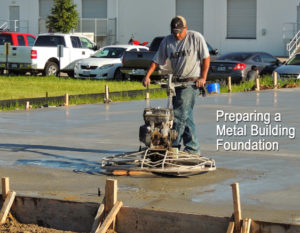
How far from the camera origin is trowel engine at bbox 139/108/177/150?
10156 millimetres

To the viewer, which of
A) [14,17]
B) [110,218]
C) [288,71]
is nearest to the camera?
[110,218]

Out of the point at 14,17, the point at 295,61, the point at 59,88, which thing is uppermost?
the point at 14,17

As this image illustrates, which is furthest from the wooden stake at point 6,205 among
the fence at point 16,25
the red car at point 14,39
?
the fence at point 16,25

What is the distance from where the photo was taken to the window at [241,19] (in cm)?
4331

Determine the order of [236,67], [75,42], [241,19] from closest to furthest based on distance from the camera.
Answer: [236,67], [75,42], [241,19]

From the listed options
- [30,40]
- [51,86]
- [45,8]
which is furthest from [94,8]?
[51,86]

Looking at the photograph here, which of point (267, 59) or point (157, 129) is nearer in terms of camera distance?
point (157, 129)

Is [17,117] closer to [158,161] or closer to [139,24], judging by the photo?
[158,161]

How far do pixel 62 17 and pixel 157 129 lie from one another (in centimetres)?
3458

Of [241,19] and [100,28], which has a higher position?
[241,19]

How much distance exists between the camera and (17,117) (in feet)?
58.7

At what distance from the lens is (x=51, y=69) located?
1341 inches

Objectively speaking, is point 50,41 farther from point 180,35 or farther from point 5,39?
point 180,35

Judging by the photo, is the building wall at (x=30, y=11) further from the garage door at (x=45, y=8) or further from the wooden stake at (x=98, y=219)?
the wooden stake at (x=98, y=219)
